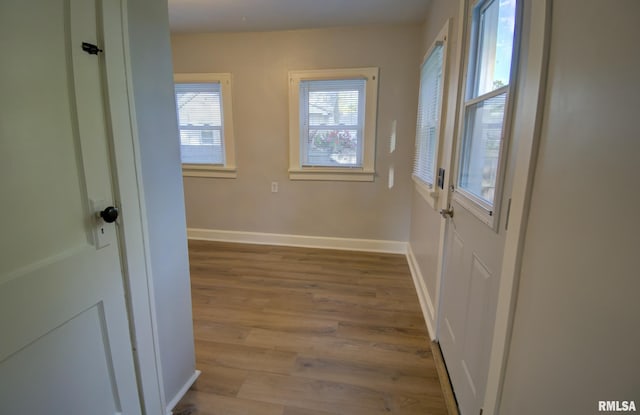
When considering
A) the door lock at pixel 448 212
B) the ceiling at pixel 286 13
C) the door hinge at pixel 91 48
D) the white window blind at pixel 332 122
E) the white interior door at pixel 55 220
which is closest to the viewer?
the white interior door at pixel 55 220

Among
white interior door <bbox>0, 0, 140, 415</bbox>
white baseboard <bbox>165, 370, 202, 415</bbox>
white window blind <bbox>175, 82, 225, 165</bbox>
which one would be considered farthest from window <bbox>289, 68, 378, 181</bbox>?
white interior door <bbox>0, 0, 140, 415</bbox>

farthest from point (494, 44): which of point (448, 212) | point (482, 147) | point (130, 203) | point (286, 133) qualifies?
point (286, 133)

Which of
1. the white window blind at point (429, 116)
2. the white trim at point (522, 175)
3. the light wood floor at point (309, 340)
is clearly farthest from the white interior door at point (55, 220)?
the white window blind at point (429, 116)

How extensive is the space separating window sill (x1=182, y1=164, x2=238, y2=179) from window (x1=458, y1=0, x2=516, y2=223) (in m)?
2.88

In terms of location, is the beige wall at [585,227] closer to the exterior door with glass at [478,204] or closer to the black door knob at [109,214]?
the exterior door with glass at [478,204]

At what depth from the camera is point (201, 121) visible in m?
3.74

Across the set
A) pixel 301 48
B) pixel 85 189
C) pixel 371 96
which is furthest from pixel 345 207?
pixel 85 189

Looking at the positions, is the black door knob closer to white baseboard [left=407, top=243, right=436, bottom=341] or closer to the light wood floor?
the light wood floor

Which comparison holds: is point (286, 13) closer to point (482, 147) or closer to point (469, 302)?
point (482, 147)

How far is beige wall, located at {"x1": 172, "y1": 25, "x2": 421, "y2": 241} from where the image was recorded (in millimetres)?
3252

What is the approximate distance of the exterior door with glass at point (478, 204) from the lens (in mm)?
1141

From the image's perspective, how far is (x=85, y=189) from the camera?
3.23 ft

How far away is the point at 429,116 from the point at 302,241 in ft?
6.83

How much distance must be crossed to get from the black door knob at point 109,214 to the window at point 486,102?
140 cm
